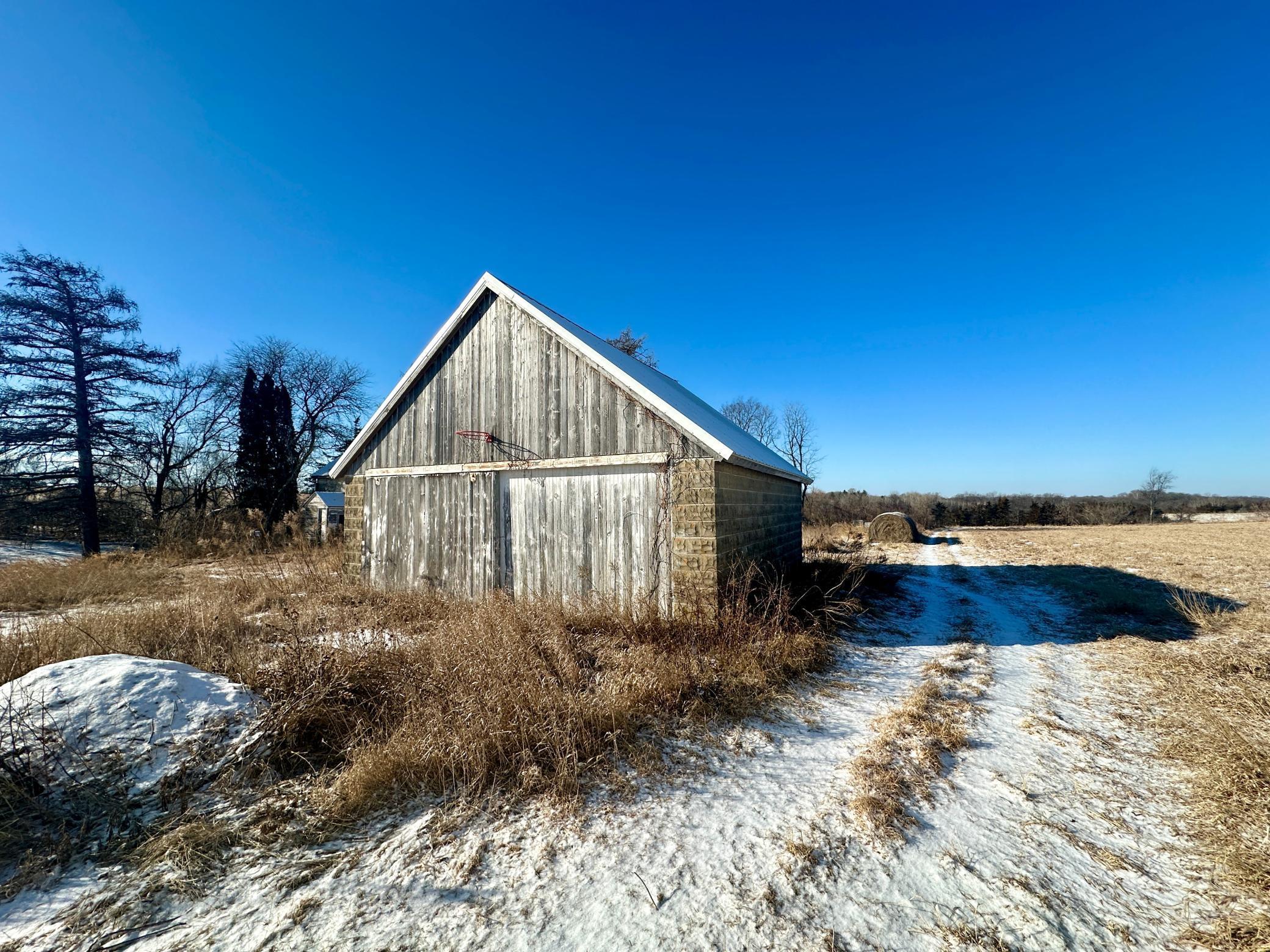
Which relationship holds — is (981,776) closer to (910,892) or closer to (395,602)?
(910,892)

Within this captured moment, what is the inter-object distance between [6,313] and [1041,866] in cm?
2980

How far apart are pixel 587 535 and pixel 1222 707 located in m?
7.23

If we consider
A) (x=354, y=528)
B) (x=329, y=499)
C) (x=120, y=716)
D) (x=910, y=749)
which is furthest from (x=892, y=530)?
(x=329, y=499)

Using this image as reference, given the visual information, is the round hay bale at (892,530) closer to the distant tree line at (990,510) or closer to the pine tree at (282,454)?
the distant tree line at (990,510)

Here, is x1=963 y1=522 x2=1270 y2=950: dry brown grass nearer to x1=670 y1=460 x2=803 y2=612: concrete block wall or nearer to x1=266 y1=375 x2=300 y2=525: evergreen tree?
x1=670 y1=460 x2=803 y2=612: concrete block wall

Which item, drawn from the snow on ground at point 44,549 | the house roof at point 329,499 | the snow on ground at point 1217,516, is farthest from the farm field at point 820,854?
the snow on ground at point 1217,516

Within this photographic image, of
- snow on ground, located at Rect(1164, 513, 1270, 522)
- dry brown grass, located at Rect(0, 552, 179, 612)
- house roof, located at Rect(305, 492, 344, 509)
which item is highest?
house roof, located at Rect(305, 492, 344, 509)

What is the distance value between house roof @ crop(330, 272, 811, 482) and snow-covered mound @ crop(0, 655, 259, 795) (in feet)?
18.6

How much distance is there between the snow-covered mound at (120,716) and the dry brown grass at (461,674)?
363 millimetres

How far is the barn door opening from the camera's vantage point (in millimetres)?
7422

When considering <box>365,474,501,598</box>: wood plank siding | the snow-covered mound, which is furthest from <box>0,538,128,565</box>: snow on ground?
the snow-covered mound

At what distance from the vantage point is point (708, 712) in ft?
14.3

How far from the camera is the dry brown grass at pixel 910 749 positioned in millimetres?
3023

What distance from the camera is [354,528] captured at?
10242 mm
